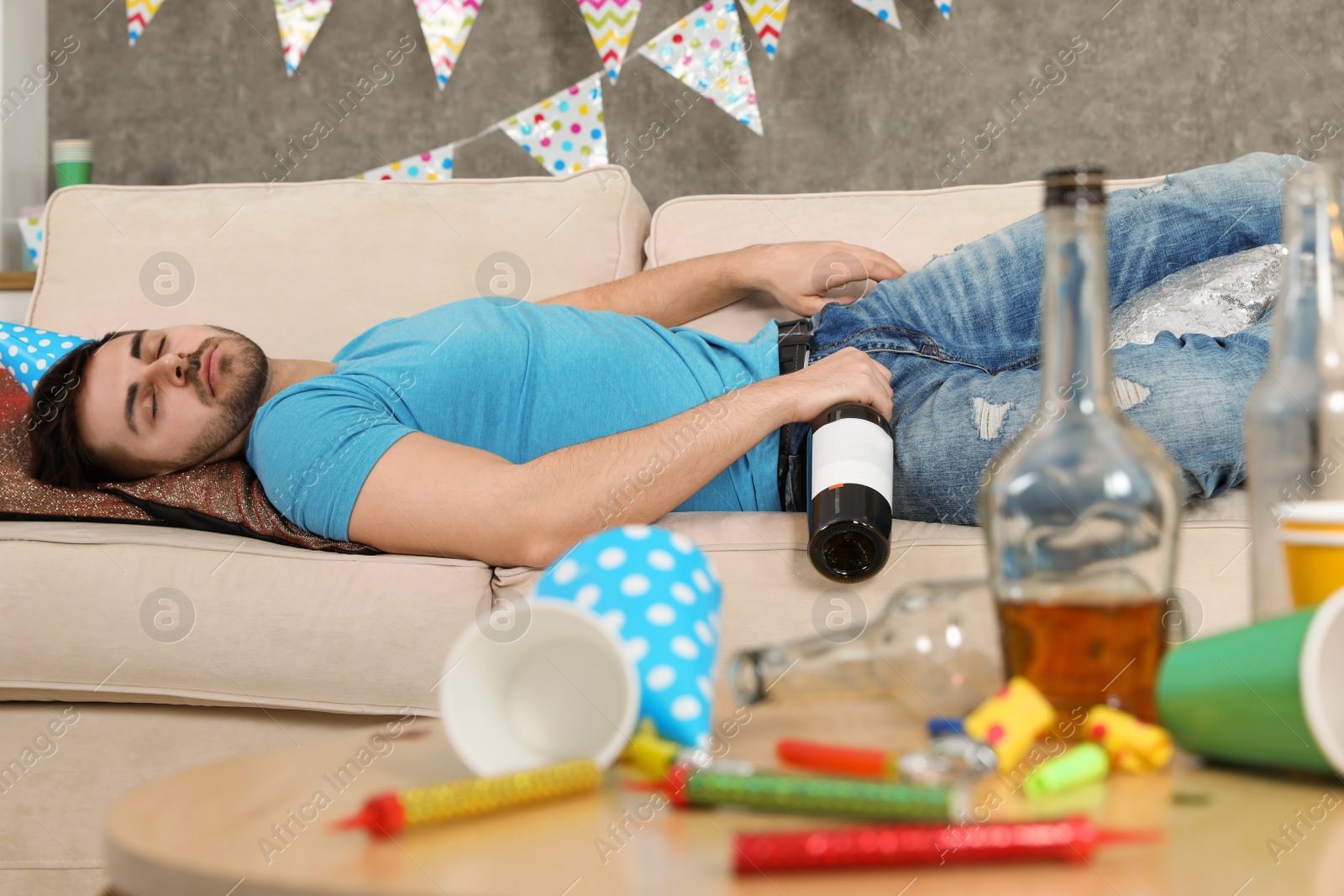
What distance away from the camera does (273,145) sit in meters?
2.58

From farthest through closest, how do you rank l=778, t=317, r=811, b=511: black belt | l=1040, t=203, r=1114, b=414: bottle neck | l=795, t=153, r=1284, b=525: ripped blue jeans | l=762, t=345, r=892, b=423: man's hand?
l=778, t=317, r=811, b=511: black belt < l=762, t=345, r=892, b=423: man's hand < l=795, t=153, r=1284, b=525: ripped blue jeans < l=1040, t=203, r=1114, b=414: bottle neck

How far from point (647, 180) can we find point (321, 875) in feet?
7.49

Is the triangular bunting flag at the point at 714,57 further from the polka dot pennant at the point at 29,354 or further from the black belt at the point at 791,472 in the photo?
the polka dot pennant at the point at 29,354

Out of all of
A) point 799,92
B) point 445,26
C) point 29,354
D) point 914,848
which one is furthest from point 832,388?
point 445,26

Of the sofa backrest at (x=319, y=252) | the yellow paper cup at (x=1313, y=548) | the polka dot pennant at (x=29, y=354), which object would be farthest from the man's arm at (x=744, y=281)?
the yellow paper cup at (x=1313, y=548)

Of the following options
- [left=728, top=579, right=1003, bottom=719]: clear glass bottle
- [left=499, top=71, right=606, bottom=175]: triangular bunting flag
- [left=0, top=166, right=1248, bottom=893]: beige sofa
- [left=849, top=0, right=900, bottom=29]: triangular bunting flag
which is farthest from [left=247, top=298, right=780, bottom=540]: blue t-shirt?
[left=849, top=0, right=900, bottom=29]: triangular bunting flag

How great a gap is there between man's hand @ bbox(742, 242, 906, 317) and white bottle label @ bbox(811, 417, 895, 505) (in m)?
0.54

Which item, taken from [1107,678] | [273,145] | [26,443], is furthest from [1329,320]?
[273,145]

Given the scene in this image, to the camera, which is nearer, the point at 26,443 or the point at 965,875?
the point at 965,875

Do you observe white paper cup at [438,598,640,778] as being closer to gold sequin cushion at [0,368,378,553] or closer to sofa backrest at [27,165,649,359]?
gold sequin cushion at [0,368,378,553]

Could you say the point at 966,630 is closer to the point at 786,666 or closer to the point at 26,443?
the point at 786,666

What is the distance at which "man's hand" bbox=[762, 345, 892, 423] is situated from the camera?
1.24m

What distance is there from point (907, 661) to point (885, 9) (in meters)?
2.18

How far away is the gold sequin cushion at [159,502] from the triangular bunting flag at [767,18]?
1.59 m
